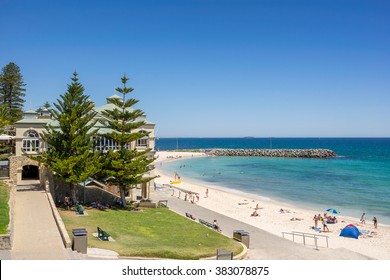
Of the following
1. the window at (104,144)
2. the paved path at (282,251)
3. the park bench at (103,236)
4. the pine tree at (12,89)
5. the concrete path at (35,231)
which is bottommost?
the paved path at (282,251)

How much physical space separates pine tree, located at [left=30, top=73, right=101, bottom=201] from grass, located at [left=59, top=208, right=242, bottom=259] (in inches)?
76.7

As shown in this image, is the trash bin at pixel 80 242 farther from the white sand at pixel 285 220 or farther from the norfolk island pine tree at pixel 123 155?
the white sand at pixel 285 220

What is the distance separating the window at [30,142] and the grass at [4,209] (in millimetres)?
3201

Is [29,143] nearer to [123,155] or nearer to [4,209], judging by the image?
[123,155]

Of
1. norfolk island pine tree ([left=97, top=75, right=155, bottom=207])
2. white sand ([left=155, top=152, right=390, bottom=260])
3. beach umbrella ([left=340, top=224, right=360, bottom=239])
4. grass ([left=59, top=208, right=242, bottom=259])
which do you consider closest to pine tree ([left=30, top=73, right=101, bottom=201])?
norfolk island pine tree ([left=97, top=75, right=155, bottom=207])

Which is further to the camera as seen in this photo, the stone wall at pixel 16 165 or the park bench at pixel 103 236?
the stone wall at pixel 16 165

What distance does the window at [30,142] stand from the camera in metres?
20.3

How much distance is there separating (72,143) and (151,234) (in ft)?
22.3

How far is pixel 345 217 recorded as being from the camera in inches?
1026

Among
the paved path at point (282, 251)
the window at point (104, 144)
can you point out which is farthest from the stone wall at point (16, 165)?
the paved path at point (282, 251)

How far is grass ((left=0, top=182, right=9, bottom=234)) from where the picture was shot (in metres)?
10.4

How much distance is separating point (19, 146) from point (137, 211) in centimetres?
768

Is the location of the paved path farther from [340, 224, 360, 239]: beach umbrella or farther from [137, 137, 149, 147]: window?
[137, 137, 149, 147]: window

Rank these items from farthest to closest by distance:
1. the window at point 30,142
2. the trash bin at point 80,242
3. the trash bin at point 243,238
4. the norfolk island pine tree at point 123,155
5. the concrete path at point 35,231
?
the window at point 30,142, the norfolk island pine tree at point 123,155, the trash bin at point 243,238, the trash bin at point 80,242, the concrete path at point 35,231
